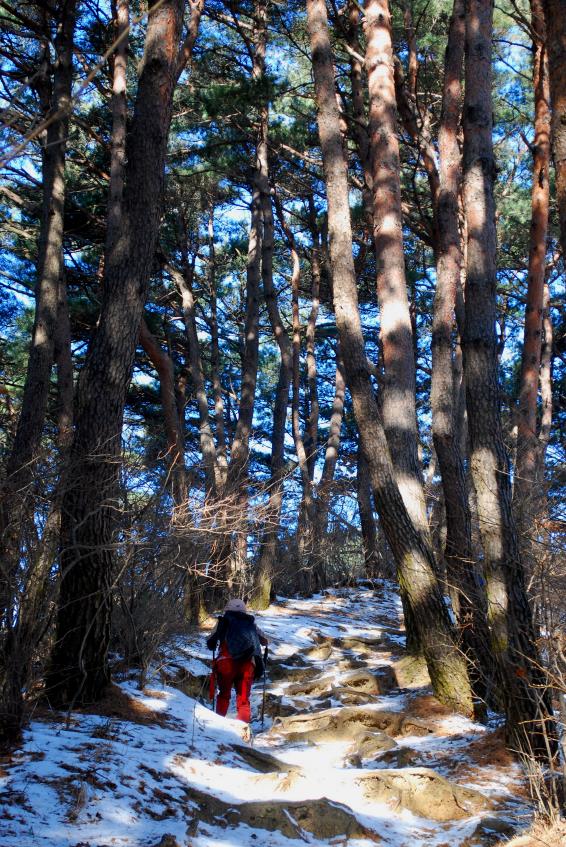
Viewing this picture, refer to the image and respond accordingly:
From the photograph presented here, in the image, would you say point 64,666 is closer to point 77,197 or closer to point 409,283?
point 77,197

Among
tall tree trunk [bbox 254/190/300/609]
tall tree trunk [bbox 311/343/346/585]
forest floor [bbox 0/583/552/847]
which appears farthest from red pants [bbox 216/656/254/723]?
tall tree trunk [bbox 311/343/346/585]

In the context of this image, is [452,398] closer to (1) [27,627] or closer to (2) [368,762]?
(2) [368,762]

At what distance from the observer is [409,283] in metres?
16.6

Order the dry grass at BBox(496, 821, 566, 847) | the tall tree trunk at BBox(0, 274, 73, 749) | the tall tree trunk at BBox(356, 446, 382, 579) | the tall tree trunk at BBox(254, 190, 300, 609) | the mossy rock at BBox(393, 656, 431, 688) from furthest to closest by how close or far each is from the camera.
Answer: the tall tree trunk at BBox(356, 446, 382, 579)
the tall tree trunk at BBox(254, 190, 300, 609)
the mossy rock at BBox(393, 656, 431, 688)
the tall tree trunk at BBox(0, 274, 73, 749)
the dry grass at BBox(496, 821, 566, 847)

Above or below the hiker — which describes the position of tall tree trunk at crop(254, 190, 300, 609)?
above

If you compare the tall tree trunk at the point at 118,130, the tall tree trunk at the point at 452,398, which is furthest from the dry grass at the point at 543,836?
the tall tree trunk at the point at 118,130

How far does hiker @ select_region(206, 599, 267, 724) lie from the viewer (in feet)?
22.6

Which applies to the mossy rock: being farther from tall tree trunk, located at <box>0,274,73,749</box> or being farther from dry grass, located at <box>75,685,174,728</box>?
tall tree trunk, located at <box>0,274,73,749</box>

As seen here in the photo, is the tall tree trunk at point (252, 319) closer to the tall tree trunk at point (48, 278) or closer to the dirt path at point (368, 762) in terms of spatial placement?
the dirt path at point (368, 762)

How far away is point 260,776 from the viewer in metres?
4.84

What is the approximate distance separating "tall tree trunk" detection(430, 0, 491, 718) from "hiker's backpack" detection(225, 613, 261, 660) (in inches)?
72.6

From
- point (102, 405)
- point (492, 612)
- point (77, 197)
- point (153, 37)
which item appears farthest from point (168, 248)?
point (492, 612)

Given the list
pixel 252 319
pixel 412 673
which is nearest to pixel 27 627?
pixel 412 673

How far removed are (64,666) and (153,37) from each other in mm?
4975
